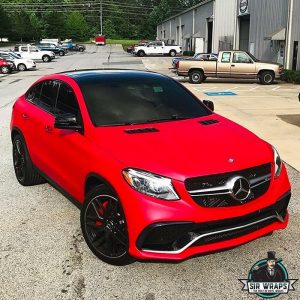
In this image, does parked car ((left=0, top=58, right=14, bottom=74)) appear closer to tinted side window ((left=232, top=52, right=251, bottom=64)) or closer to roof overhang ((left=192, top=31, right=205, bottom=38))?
tinted side window ((left=232, top=52, right=251, bottom=64))

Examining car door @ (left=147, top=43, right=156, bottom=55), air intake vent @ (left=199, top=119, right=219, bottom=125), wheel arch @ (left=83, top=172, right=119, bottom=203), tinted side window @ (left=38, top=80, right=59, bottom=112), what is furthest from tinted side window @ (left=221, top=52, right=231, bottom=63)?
car door @ (left=147, top=43, right=156, bottom=55)

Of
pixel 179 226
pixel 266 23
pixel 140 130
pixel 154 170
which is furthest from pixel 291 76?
pixel 179 226

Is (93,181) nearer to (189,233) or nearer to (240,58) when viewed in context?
(189,233)

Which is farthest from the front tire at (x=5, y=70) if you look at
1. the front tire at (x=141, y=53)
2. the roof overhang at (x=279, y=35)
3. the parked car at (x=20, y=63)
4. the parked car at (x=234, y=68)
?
the front tire at (x=141, y=53)

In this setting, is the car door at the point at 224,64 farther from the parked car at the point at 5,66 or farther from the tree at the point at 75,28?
the tree at the point at 75,28

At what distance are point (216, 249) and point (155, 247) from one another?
517mm

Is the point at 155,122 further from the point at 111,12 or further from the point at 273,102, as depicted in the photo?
the point at 111,12

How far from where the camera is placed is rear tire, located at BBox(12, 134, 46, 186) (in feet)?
19.9

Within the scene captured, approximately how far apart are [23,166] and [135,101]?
2242mm

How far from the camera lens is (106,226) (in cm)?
397

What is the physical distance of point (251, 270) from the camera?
12.9 ft

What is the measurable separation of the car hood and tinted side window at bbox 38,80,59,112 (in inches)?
53.4

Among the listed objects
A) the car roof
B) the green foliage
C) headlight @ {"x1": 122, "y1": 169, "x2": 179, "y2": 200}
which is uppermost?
the green foliage

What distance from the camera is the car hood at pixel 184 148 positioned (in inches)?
146
